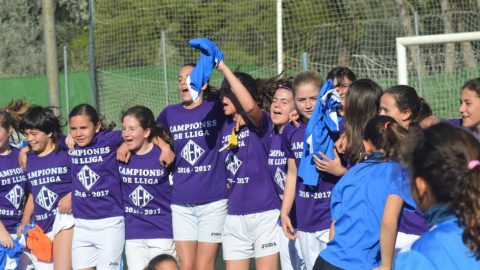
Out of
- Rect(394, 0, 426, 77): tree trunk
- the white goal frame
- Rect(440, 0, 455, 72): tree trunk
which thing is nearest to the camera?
the white goal frame

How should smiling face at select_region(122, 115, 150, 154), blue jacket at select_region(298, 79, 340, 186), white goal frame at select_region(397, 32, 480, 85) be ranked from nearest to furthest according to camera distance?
blue jacket at select_region(298, 79, 340, 186)
smiling face at select_region(122, 115, 150, 154)
white goal frame at select_region(397, 32, 480, 85)

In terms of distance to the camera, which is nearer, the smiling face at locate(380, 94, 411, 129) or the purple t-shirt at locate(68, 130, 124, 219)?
the smiling face at locate(380, 94, 411, 129)

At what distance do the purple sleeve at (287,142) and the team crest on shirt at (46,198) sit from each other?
6.67 feet

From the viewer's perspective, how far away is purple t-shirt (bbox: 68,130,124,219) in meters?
5.16

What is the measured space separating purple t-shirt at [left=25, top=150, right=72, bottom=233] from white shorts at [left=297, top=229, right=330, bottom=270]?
82.4 inches

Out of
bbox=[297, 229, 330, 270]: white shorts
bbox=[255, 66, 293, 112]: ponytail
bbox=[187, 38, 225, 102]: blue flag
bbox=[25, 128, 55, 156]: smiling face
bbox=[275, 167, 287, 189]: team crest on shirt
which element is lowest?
bbox=[297, 229, 330, 270]: white shorts

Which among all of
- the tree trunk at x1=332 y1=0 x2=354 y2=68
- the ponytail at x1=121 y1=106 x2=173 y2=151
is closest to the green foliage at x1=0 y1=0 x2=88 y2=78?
the tree trunk at x1=332 y1=0 x2=354 y2=68

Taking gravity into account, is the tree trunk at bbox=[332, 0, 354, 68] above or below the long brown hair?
above

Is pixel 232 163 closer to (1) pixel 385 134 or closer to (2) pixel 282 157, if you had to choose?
(2) pixel 282 157

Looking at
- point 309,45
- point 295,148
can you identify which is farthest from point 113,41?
point 295,148

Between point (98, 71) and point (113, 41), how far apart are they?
124 centimetres

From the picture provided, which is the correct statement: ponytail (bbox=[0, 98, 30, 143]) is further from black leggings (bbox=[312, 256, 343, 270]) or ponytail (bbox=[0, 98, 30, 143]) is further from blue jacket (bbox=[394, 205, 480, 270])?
blue jacket (bbox=[394, 205, 480, 270])

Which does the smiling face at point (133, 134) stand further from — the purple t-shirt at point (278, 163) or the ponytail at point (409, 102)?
the ponytail at point (409, 102)

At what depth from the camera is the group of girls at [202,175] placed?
4207 mm
